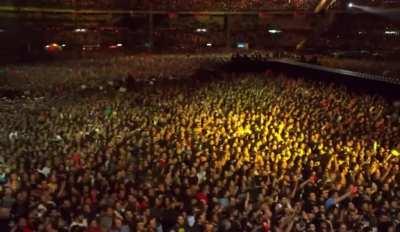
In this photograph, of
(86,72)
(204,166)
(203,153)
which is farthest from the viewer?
(86,72)

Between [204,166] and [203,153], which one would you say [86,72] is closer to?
[203,153]

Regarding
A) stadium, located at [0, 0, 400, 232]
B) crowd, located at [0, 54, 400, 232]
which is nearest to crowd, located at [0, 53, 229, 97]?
stadium, located at [0, 0, 400, 232]

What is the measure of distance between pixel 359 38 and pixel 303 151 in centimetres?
3519

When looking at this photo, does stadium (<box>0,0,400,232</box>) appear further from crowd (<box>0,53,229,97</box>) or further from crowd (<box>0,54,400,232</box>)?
crowd (<box>0,53,229,97</box>)

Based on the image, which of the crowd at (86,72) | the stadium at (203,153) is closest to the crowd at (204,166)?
the stadium at (203,153)

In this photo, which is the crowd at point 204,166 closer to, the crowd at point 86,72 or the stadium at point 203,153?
the stadium at point 203,153

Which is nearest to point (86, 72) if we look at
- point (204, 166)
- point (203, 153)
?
point (203, 153)

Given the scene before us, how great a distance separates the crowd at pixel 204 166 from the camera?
10.7m

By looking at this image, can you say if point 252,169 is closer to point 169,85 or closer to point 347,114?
point 347,114

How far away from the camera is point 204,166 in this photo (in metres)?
13.0

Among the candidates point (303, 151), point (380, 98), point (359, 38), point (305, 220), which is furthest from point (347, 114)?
point (359, 38)

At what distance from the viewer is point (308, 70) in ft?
92.5

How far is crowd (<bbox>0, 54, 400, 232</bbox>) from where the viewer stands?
422 inches

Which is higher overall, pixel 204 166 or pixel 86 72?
pixel 204 166
